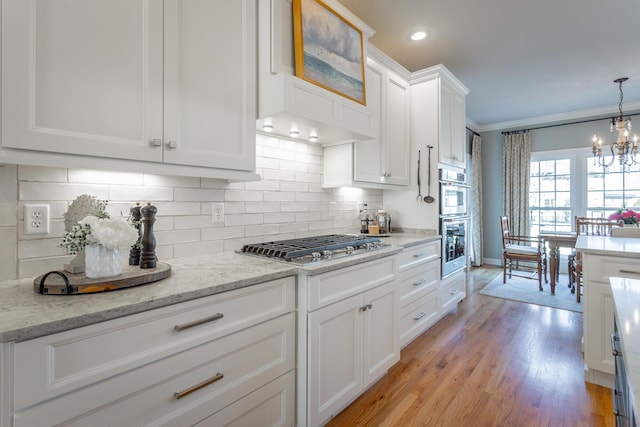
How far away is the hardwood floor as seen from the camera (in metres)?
1.80

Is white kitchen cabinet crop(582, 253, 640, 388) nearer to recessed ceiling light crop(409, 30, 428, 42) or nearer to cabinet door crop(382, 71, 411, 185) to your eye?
cabinet door crop(382, 71, 411, 185)

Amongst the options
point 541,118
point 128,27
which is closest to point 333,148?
point 128,27

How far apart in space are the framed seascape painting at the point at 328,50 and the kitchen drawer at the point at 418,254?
1200 mm

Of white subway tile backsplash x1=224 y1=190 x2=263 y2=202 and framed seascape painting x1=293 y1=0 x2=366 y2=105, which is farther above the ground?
framed seascape painting x1=293 y1=0 x2=366 y2=105

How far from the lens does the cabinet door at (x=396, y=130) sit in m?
2.86

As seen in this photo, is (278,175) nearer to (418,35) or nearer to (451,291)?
(418,35)

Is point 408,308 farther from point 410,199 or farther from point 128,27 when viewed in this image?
point 128,27

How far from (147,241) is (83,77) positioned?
25.4 inches

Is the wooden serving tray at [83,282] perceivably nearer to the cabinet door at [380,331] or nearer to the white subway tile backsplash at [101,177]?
the white subway tile backsplash at [101,177]

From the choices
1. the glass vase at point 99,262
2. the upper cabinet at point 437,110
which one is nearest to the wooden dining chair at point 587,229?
the upper cabinet at point 437,110

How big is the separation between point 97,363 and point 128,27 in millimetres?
1200

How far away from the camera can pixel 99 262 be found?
112 cm

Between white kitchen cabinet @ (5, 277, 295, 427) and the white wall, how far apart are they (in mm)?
624

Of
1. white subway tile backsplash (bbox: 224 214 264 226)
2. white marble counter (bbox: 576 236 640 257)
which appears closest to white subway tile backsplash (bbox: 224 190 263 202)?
white subway tile backsplash (bbox: 224 214 264 226)
